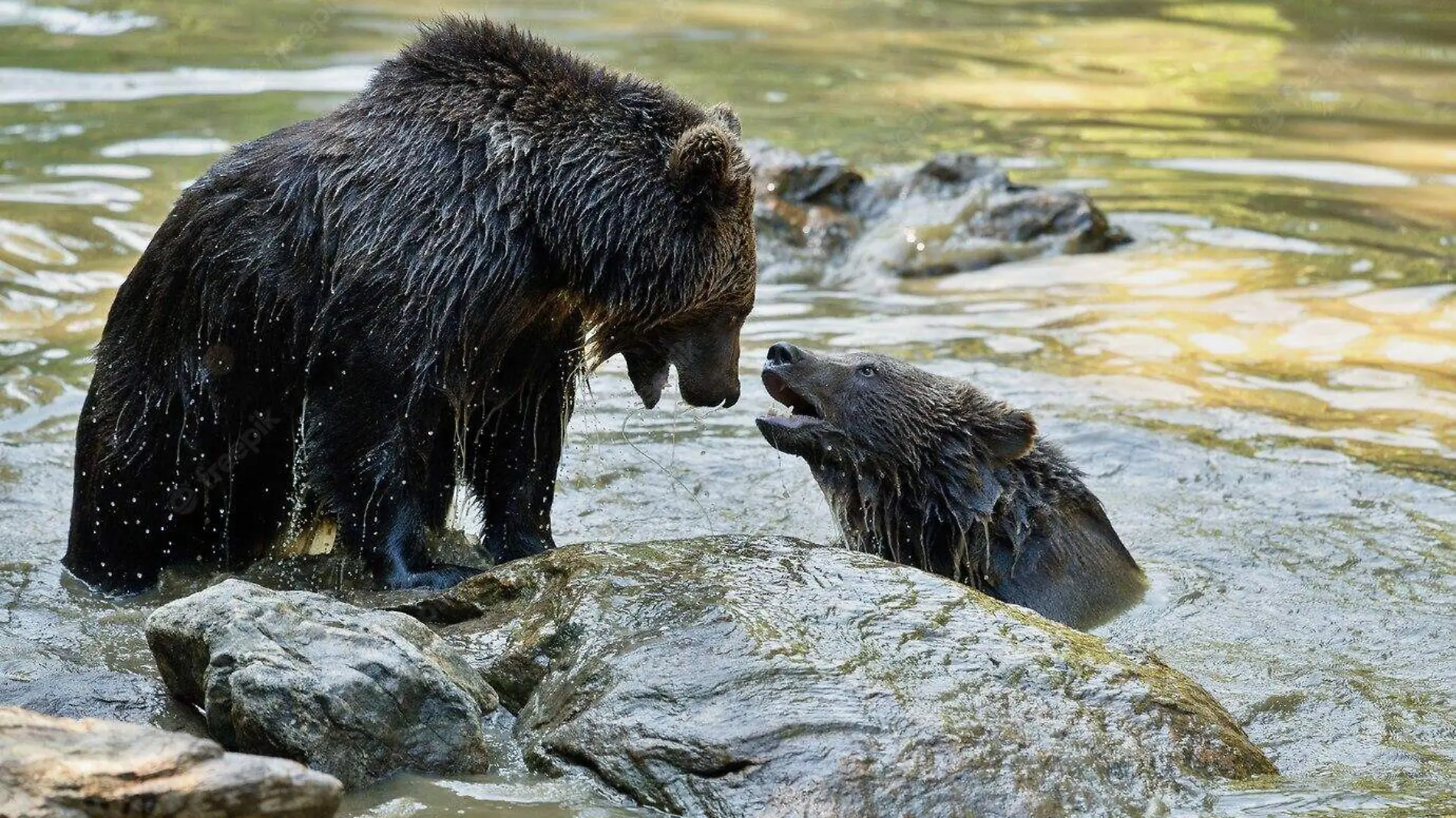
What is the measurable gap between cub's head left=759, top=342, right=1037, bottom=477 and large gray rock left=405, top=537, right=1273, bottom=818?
69.3 inches

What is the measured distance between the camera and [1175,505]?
28.1ft

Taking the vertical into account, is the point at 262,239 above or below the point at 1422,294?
above

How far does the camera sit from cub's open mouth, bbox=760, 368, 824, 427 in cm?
748

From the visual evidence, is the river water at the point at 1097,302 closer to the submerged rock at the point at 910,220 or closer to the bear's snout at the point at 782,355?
the submerged rock at the point at 910,220

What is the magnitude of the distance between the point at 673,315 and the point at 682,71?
12.2 meters

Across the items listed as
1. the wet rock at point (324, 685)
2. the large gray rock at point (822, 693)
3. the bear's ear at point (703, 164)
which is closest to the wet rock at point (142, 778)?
the wet rock at point (324, 685)

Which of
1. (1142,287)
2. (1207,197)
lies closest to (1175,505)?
(1142,287)

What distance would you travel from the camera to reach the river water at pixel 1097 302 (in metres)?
6.44

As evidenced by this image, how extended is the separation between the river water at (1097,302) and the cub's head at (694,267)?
1.52 m

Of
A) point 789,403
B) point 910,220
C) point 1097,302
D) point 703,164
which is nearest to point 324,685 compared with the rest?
point 703,164

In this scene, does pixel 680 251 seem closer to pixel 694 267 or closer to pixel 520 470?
pixel 694 267

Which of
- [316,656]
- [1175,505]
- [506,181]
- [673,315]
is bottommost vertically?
[1175,505]

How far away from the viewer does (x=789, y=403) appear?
774cm

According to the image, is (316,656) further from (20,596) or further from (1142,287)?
(1142,287)
